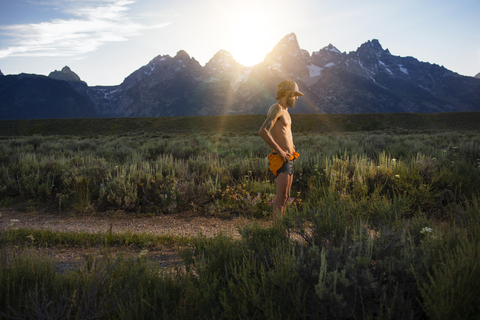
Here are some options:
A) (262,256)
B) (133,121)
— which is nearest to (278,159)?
(262,256)

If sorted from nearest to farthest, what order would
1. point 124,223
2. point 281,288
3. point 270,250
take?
point 281,288 < point 270,250 < point 124,223

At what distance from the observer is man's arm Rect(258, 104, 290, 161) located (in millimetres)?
3828

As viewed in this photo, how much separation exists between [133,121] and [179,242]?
242ft

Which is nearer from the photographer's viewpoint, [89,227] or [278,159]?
[278,159]

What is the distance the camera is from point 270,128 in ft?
12.9

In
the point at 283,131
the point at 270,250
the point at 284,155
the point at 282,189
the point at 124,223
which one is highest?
the point at 283,131

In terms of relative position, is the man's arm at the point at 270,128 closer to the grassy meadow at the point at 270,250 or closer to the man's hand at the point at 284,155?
the man's hand at the point at 284,155

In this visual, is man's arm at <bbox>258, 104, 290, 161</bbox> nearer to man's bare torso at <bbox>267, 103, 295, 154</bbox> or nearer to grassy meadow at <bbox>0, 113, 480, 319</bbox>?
man's bare torso at <bbox>267, 103, 295, 154</bbox>

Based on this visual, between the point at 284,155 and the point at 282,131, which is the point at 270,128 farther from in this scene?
the point at 284,155

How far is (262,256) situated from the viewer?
2.67 m

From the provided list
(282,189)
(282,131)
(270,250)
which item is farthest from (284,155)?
A: (270,250)

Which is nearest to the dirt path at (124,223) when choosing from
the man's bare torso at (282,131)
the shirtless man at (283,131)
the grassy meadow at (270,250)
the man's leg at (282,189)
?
the grassy meadow at (270,250)

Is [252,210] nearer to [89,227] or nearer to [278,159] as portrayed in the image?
[278,159]

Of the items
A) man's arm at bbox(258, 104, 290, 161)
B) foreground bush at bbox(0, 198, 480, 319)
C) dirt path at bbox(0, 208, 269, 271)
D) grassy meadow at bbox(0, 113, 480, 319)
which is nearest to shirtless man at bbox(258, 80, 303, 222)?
man's arm at bbox(258, 104, 290, 161)
